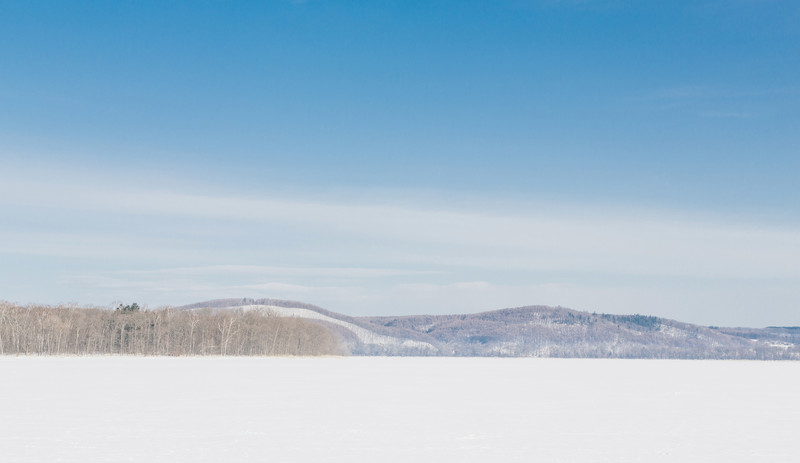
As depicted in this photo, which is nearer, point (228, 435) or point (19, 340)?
point (228, 435)

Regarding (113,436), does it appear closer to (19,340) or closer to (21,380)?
Answer: (21,380)

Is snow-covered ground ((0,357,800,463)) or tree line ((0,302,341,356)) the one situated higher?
tree line ((0,302,341,356))

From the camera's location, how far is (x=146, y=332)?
10625cm

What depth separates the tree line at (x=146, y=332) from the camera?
97375 millimetres

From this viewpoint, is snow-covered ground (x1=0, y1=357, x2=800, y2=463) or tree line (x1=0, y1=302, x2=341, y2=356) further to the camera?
tree line (x1=0, y1=302, x2=341, y2=356)

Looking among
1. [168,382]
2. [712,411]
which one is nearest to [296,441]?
[712,411]

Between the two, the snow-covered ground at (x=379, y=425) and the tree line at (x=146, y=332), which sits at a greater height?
the tree line at (x=146, y=332)

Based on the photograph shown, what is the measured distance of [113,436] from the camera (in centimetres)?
1984

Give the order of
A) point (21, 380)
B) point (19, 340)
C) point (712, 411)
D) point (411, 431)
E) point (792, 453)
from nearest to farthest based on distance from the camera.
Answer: point (792, 453)
point (411, 431)
point (712, 411)
point (21, 380)
point (19, 340)

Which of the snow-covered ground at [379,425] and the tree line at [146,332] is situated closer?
the snow-covered ground at [379,425]

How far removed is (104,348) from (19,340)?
10.9 meters

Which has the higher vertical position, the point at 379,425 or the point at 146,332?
the point at 146,332

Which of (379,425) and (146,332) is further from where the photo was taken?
(146,332)

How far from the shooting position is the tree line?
319ft
